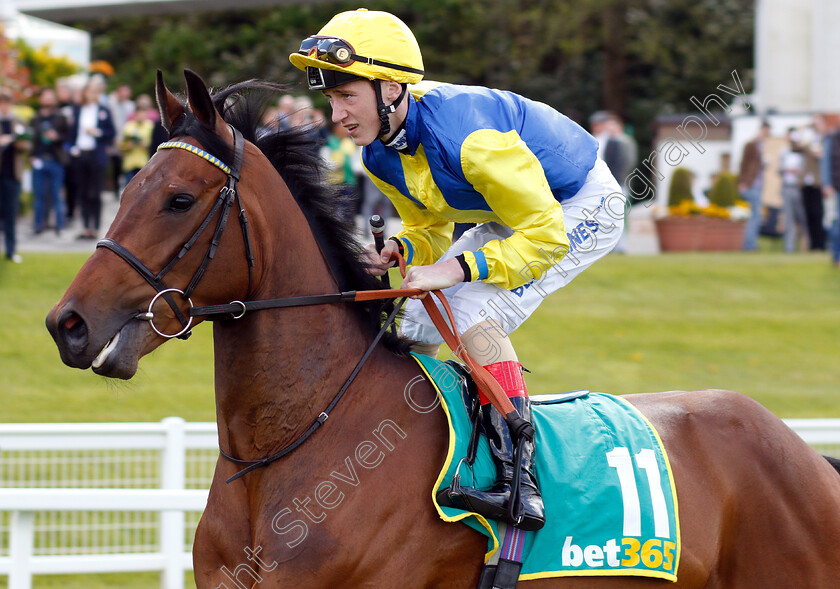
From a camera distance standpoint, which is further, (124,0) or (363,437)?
(124,0)

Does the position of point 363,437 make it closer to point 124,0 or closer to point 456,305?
point 456,305

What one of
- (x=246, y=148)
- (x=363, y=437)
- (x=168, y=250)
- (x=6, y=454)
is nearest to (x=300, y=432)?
(x=363, y=437)

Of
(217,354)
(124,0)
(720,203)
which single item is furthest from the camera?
(124,0)

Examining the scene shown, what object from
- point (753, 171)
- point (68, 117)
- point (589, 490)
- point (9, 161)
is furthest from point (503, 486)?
point (753, 171)

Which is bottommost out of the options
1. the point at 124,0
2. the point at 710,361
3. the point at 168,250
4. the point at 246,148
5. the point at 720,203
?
the point at 710,361

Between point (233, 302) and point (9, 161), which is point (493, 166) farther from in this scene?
point (9, 161)

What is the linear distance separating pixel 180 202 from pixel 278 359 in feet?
1.60

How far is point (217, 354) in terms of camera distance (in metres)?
2.67

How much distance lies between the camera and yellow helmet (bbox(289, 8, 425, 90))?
275 cm

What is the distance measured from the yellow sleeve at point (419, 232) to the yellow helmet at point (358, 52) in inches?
19.6

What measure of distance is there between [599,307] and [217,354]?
8487 millimetres

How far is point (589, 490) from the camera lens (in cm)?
293

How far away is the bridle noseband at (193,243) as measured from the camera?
2410 mm

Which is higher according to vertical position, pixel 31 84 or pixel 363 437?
pixel 31 84
